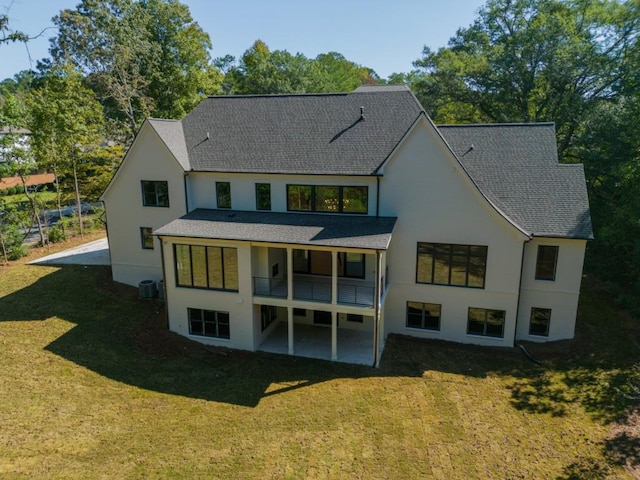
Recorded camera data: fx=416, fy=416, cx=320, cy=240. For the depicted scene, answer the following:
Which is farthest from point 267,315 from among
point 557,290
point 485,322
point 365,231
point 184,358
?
point 557,290

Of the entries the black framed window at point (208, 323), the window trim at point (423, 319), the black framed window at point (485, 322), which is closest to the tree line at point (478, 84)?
the black framed window at point (485, 322)

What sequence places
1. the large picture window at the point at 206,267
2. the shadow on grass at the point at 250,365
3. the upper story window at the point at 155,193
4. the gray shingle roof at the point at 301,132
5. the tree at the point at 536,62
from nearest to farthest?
1. the shadow on grass at the point at 250,365
2. the large picture window at the point at 206,267
3. the gray shingle roof at the point at 301,132
4. the upper story window at the point at 155,193
5. the tree at the point at 536,62

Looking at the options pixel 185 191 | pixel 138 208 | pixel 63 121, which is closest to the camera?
pixel 185 191

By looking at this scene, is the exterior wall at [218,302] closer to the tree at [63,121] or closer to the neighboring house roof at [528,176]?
the neighboring house roof at [528,176]

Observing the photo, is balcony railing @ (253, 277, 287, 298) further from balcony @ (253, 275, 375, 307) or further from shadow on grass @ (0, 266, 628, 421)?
shadow on grass @ (0, 266, 628, 421)

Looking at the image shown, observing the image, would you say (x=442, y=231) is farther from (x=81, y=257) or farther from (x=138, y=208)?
(x=81, y=257)

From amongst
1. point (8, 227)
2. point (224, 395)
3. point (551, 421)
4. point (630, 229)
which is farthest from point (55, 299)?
point (630, 229)

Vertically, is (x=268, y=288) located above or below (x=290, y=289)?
below
